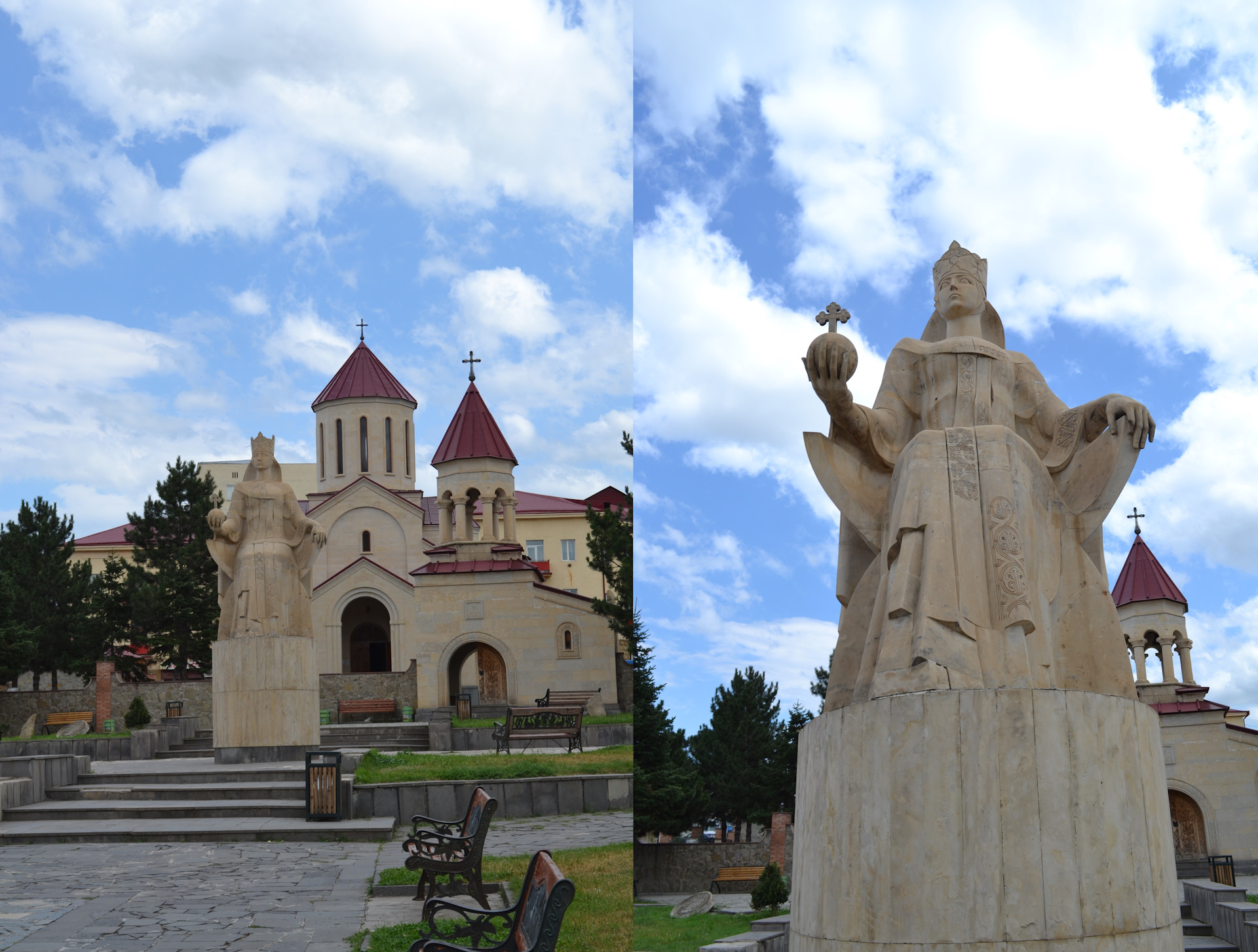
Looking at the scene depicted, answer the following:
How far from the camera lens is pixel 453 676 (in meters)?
35.2

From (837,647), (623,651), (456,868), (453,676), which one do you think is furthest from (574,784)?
(453,676)

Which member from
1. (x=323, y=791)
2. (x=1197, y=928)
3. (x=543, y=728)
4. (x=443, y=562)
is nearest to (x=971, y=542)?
(x=1197, y=928)

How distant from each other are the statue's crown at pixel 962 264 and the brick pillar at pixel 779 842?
52.5 ft

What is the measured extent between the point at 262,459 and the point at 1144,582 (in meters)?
18.6

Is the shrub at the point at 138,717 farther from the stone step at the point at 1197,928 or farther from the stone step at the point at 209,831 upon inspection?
the stone step at the point at 1197,928

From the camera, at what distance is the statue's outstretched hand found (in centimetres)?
523

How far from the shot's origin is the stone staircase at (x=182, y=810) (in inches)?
400

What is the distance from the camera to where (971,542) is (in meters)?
4.77

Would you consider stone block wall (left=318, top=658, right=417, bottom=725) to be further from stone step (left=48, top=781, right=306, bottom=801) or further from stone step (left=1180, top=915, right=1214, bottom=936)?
stone step (left=1180, top=915, right=1214, bottom=936)

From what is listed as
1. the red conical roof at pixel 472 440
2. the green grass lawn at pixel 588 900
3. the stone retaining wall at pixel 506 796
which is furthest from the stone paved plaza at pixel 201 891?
the red conical roof at pixel 472 440

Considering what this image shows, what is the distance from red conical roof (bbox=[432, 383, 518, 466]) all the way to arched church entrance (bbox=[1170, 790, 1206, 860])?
22.2m

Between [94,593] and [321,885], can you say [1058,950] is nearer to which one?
[321,885]

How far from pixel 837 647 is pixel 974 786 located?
4.17ft

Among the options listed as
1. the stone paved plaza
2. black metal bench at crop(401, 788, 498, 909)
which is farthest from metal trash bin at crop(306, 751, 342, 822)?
black metal bench at crop(401, 788, 498, 909)
